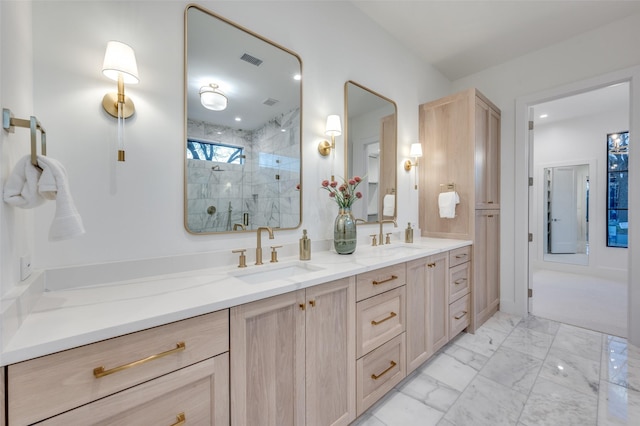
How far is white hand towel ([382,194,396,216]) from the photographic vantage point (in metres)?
2.51

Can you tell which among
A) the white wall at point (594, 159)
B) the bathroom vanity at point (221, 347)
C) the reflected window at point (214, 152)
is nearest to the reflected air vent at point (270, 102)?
the reflected window at point (214, 152)

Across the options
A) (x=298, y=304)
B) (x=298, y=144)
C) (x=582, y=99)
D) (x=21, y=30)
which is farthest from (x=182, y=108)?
(x=582, y=99)

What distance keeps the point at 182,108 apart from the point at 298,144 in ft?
2.44

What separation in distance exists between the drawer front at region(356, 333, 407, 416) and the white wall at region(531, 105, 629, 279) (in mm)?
3865

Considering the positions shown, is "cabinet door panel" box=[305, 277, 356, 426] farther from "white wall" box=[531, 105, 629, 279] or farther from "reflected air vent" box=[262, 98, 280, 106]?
"white wall" box=[531, 105, 629, 279]

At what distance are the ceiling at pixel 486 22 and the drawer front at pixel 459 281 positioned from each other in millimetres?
2219

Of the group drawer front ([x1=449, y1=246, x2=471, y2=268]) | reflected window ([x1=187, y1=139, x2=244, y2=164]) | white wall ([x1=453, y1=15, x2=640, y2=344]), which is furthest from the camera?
white wall ([x1=453, y1=15, x2=640, y2=344])

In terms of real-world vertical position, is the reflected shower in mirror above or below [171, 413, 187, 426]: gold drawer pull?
above

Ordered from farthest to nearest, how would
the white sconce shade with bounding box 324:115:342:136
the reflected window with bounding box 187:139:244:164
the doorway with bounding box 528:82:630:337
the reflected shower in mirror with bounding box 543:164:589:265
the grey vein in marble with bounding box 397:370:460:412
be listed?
1. the reflected shower in mirror with bounding box 543:164:589:265
2. the doorway with bounding box 528:82:630:337
3. the white sconce shade with bounding box 324:115:342:136
4. the grey vein in marble with bounding box 397:370:460:412
5. the reflected window with bounding box 187:139:244:164

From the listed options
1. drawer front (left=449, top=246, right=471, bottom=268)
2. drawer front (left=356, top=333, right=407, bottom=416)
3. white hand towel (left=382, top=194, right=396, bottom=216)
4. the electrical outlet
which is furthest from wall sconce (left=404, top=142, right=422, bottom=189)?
the electrical outlet

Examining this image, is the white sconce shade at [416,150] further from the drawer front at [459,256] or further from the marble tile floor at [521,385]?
the marble tile floor at [521,385]

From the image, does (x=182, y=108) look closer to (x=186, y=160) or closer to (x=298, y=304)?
(x=186, y=160)

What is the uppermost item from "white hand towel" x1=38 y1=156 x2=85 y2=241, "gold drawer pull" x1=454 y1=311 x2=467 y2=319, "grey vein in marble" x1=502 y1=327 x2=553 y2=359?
"white hand towel" x1=38 y1=156 x2=85 y2=241

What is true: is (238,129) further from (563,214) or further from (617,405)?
(563,214)
